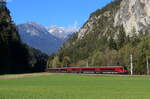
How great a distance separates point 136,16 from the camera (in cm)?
17650

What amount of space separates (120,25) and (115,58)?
6299 centimetres

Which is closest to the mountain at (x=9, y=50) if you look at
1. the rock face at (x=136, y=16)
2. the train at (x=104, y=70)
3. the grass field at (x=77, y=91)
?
the train at (x=104, y=70)

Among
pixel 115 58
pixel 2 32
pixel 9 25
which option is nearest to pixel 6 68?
pixel 2 32

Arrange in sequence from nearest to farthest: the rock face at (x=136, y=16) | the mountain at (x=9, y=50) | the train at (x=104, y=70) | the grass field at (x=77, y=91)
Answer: the grass field at (x=77, y=91)
the train at (x=104, y=70)
the mountain at (x=9, y=50)
the rock face at (x=136, y=16)

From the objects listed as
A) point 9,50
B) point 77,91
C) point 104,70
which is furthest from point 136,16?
point 77,91

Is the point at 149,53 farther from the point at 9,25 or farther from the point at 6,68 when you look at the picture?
the point at 9,25

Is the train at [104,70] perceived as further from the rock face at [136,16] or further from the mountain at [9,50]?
the rock face at [136,16]

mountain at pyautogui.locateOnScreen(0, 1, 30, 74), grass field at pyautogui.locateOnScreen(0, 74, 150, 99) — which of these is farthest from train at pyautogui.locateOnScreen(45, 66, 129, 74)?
grass field at pyautogui.locateOnScreen(0, 74, 150, 99)

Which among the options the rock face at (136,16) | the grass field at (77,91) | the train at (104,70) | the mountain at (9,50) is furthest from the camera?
the rock face at (136,16)

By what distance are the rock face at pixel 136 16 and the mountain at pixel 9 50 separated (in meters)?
51.8

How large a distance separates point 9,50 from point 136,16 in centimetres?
6465

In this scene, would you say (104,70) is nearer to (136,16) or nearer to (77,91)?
(77,91)

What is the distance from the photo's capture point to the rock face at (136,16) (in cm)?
17175

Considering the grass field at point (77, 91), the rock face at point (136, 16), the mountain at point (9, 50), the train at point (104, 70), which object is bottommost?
the grass field at point (77, 91)
